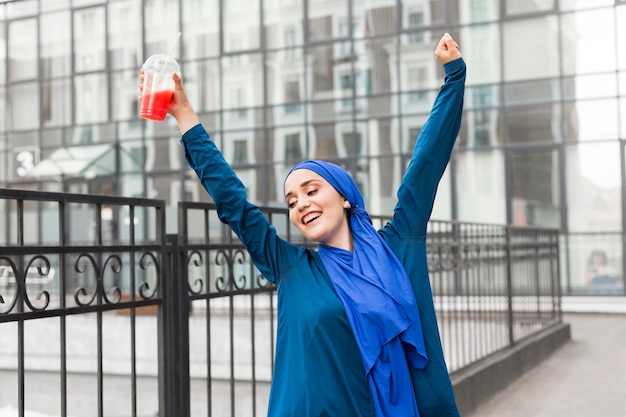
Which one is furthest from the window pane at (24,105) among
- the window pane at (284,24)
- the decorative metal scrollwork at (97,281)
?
the decorative metal scrollwork at (97,281)

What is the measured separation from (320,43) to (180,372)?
49.3 feet

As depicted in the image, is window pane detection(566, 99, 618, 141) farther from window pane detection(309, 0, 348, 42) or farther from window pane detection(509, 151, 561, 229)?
window pane detection(309, 0, 348, 42)

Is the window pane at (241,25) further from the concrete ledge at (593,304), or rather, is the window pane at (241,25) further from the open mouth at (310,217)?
the open mouth at (310,217)

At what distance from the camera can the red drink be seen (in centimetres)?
202

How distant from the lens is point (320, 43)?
17406 mm

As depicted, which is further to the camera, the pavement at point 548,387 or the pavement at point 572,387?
the pavement at point 548,387

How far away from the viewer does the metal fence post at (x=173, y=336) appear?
313cm

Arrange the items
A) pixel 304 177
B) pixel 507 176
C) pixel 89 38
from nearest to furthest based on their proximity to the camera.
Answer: pixel 304 177
pixel 507 176
pixel 89 38

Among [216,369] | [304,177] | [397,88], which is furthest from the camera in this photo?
[397,88]

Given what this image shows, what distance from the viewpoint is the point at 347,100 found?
1698 centimetres

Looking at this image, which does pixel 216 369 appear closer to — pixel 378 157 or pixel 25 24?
pixel 378 157

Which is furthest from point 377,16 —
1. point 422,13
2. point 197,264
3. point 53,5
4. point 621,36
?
point 197,264

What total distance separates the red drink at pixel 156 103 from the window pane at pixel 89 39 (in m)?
19.7

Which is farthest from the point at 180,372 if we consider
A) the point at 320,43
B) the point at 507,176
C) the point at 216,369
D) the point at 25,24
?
the point at 25,24
